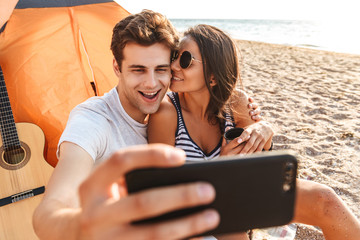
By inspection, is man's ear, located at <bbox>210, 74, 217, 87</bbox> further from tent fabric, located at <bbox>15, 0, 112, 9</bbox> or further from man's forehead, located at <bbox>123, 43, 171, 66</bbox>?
tent fabric, located at <bbox>15, 0, 112, 9</bbox>

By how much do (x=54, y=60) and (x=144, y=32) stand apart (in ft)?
4.16

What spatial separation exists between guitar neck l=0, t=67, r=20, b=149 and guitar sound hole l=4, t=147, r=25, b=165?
3 cm

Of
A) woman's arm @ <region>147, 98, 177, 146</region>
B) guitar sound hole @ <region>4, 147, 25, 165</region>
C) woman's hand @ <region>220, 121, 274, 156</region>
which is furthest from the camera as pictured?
guitar sound hole @ <region>4, 147, 25, 165</region>

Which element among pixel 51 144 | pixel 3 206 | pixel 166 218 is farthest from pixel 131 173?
pixel 51 144

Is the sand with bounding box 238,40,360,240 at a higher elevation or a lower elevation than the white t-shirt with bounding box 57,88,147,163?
lower

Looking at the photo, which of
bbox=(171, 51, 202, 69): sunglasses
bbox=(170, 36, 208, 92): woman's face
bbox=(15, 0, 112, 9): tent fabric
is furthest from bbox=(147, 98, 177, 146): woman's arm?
bbox=(15, 0, 112, 9): tent fabric

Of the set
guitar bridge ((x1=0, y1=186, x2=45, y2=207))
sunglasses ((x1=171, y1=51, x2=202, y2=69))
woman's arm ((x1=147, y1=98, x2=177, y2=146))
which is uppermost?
sunglasses ((x1=171, y1=51, x2=202, y2=69))

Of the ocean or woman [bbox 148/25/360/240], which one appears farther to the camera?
the ocean

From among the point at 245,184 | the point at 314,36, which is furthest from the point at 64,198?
the point at 314,36

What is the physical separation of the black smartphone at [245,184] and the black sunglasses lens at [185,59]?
46.9 inches

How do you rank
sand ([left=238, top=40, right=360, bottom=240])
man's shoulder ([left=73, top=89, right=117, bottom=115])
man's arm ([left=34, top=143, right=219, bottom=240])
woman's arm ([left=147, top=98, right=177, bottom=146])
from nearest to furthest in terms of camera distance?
man's arm ([left=34, top=143, right=219, bottom=240]) → man's shoulder ([left=73, top=89, right=117, bottom=115]) → woman's arm ([left=147, top=98, right=177, bottom=146]) → sand ([left=238, top=40, right=360, bottom=240])

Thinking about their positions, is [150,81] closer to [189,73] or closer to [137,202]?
[189,73]

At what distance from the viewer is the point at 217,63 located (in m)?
1.79

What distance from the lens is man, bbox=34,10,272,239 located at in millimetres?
457
